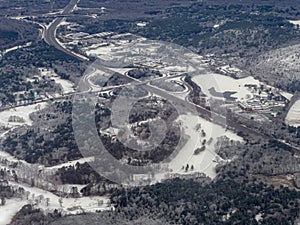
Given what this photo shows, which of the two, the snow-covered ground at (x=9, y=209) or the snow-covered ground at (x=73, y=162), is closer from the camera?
the snow-covered ground at (x=9, y=209)

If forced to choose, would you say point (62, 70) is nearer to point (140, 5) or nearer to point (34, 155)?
point (34, 155)

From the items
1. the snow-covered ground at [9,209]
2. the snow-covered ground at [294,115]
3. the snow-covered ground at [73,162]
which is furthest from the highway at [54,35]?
the snow-covered ground at [9,209]

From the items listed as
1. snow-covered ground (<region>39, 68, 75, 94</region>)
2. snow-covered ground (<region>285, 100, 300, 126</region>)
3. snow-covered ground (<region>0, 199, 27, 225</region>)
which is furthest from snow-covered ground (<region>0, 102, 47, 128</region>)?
snow-covered ground (<region>285, 100, 300, 126</region>)

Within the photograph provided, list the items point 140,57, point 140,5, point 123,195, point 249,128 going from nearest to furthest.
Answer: point 123,195
point 249,128
point 140,57
point 140,5

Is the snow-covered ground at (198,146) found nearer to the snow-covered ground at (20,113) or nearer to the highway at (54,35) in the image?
the snow-covered ground at (20,113)

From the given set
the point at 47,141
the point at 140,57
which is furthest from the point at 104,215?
the point at 140,57

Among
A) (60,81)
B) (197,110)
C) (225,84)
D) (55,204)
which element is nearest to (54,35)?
(60,81)
